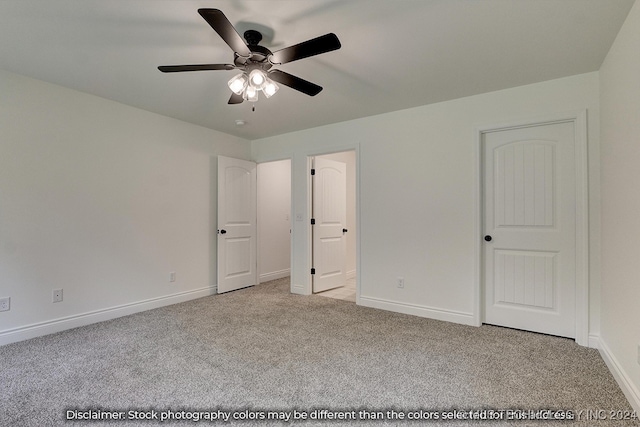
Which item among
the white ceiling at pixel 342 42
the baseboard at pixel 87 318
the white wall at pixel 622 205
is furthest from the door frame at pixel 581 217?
the baseboard at pixel 87 318

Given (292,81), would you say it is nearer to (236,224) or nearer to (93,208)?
(93,208)

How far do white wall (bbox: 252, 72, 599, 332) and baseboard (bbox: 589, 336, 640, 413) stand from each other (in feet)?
0.83

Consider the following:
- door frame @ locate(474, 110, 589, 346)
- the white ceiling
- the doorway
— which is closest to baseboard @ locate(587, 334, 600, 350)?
door frame @ locate(474, 110, 589, 346)

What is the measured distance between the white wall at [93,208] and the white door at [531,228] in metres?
3.50

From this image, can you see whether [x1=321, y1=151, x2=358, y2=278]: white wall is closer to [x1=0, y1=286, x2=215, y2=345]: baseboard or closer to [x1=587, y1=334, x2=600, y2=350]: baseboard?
[x1=0, y1=286, x2=215, y2=345]: baseboard

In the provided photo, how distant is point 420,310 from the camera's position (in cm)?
338

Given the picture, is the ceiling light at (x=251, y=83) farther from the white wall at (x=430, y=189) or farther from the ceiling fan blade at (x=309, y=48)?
the white wall at (x=430, y=189)

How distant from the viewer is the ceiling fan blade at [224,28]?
1.48 metres

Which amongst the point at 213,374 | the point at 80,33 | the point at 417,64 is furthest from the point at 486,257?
the point at 80,33

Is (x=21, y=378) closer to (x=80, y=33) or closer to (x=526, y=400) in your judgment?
(x=80, y=33)

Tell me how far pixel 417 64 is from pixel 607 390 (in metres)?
2.57

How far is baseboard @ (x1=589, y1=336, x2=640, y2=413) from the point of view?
68.1 inches

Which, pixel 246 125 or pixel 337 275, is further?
pixel 337 275

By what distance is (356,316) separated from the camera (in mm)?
3357
